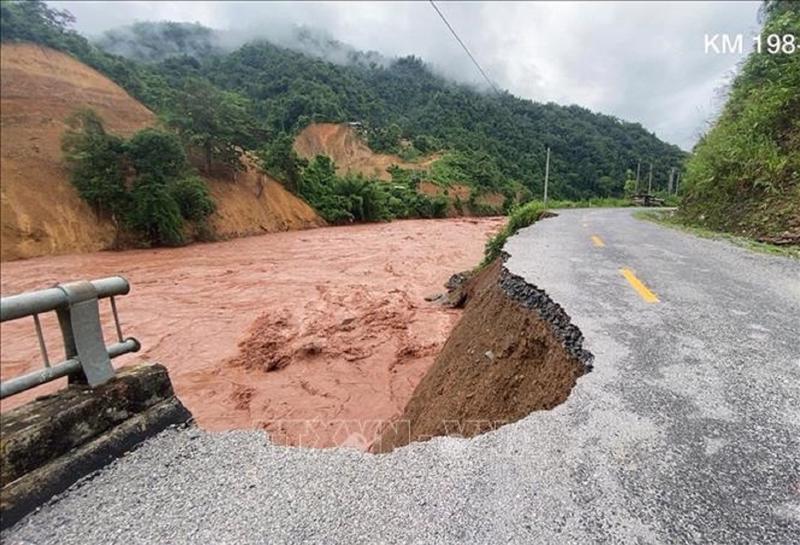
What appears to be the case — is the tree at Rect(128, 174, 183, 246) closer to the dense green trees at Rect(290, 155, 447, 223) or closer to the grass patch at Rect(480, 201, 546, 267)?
the grass patch at Rect(480, 201, 546, 267)

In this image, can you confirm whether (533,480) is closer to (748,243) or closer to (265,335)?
(265,335)

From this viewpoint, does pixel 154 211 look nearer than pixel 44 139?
No

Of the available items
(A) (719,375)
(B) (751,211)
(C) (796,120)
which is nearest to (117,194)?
(A) (719,375)

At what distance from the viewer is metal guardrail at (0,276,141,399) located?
1101 millimetres

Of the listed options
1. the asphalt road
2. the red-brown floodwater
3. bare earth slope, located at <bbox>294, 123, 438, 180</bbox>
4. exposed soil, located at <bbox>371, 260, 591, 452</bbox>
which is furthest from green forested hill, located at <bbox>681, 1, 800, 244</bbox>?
bare earth slope, located at <bbox>294, 123, 438, 180</bbox>

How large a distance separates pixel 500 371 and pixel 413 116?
72.8 m

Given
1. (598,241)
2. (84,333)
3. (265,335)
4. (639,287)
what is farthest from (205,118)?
(598,241)

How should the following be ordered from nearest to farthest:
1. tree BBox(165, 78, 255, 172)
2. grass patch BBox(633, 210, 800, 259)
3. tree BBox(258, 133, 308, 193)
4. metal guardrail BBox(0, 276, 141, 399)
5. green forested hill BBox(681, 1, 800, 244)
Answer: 1. metal guardrail BBox(0, 276, 141, 399)
2. tree BBox(165, 78, 255, 172)
3. grass patch BBox(633, 210, 800, 259)
4. green forested hill BBox(681, 1, 800, 244)
5. tree BBox(258, 133, 308, 193)

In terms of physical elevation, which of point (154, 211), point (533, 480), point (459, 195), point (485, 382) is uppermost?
point (459, 195)

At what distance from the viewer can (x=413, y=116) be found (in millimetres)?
70938

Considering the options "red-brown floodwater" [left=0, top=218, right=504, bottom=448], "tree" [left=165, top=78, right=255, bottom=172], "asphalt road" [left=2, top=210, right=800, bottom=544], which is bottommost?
"red-brown floodwater" [left=0, top=218, right=504, bottom=448]

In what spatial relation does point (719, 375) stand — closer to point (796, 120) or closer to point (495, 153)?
point (796, 120)

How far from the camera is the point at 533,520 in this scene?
4.70 feet

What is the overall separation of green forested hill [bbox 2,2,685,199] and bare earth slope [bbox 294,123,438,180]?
130 cm
